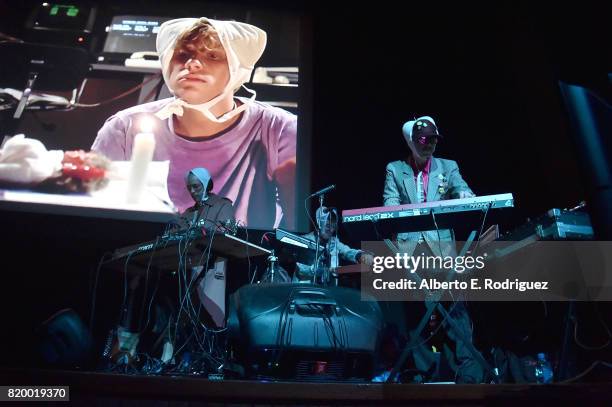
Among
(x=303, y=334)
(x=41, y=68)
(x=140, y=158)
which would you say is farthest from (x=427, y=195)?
(x=41, y=68)

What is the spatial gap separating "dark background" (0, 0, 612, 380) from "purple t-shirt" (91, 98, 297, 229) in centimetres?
40

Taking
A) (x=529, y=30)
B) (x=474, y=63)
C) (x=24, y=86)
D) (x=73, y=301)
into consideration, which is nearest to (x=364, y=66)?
(x=474, y=63)

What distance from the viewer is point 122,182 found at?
3186 mm

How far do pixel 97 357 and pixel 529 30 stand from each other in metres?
3.94

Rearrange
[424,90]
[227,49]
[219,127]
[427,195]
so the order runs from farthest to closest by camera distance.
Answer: [424,90], [227,49], [219,127], [427,195]

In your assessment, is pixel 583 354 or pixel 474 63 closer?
pixel 583 354

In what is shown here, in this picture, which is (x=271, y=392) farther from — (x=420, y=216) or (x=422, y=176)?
(x=422, y=176)

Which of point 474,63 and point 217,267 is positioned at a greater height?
point 474,63

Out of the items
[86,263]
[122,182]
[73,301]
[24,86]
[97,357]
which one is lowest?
[97,357]

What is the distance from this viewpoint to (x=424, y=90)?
4.10m

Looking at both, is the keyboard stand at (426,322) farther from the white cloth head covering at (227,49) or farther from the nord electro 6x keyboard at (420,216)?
the white cloth head covering at (227,49)

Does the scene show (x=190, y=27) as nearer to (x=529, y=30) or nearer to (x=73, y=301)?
(x=73, y=301)

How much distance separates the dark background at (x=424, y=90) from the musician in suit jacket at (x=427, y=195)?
43.7 inches

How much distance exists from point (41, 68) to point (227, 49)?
4.63ft
